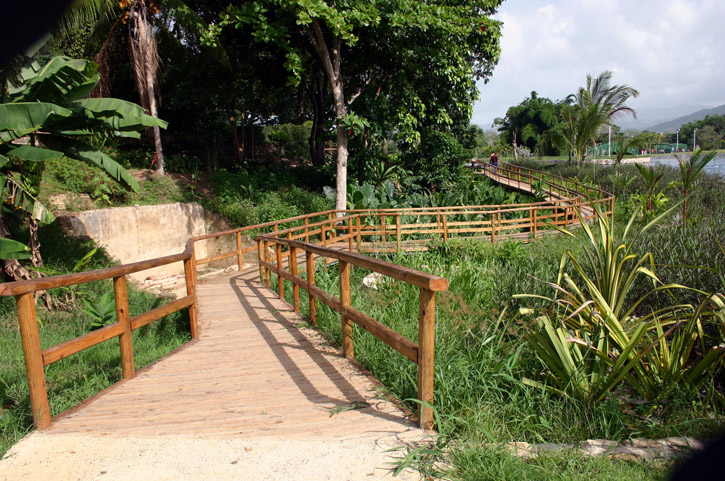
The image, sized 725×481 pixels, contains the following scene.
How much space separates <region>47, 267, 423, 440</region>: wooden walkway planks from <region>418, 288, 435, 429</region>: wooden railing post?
0.15 meters

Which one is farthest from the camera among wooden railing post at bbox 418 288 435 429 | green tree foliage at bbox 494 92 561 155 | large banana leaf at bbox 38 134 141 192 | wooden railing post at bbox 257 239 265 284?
green tree foliage at bbox 494 92 561 155

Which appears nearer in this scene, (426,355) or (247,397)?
(426,355)

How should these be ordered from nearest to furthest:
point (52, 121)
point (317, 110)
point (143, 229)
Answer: point (52, 121), point (143, 229), point (317, 110)

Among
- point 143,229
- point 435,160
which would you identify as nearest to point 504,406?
point 143,229

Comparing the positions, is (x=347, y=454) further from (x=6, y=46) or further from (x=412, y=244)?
(x=412, y=244)

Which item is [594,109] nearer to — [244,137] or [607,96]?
[607,96]

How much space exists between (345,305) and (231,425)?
1.37 m

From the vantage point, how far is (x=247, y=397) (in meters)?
3.43

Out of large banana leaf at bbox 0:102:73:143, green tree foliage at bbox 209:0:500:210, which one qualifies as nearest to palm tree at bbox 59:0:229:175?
green tree foliage at bbox 209:0:500:210

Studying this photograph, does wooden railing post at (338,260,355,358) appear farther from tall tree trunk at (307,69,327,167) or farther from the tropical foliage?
tall tree trunk at (307,69,327,167)

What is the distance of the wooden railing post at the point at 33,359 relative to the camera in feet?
9.80

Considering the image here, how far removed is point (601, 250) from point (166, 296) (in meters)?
7.86

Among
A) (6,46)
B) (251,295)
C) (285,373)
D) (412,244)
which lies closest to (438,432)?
(285,373)

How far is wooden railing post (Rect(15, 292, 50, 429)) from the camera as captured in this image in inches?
118
